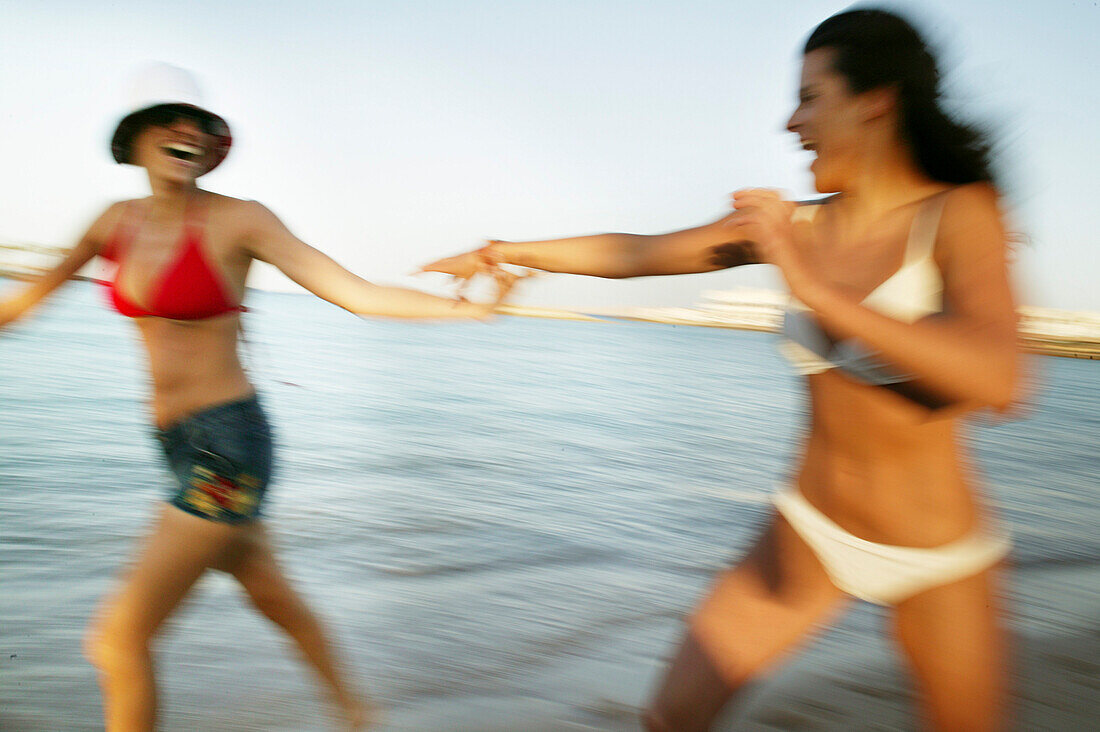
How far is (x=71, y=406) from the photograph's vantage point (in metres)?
8.10

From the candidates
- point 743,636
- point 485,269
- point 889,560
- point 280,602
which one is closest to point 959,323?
point 889,560

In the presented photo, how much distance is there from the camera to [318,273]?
213 centimetres

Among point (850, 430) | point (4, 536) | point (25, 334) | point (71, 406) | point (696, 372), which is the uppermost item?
point (850, 430)

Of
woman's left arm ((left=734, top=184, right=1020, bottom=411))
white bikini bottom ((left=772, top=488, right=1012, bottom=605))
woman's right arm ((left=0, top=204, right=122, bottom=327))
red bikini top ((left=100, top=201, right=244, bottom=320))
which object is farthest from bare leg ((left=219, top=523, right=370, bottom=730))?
woman's left arm ((left=734, top=184, right=1020, bottom=411))

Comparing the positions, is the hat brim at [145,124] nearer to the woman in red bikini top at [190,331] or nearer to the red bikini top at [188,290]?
the woman in red bikini top at [190,331]

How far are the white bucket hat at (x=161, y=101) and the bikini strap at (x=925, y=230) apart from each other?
158cm

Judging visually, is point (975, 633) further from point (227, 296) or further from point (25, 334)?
point (25, 334)

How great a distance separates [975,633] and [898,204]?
817 millimetres

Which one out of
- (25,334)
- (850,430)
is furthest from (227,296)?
(25,334)

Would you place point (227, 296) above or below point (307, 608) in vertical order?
above

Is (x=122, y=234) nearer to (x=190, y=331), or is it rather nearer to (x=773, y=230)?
(x=190, y=331)

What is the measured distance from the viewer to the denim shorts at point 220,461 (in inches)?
79.7

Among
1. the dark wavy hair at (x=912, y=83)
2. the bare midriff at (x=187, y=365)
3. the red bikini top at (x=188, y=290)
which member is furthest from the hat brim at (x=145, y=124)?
the dark wavy hair at (x=912, y=83)

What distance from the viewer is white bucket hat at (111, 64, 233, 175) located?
2051 mm
